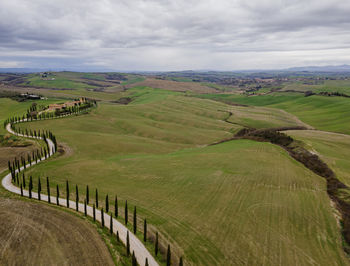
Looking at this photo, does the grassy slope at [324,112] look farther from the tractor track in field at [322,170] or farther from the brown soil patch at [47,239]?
the brown soil patch at [47,239]

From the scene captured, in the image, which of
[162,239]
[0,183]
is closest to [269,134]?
[162,239]

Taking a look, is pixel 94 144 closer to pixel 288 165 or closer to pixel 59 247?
pixel 59 247

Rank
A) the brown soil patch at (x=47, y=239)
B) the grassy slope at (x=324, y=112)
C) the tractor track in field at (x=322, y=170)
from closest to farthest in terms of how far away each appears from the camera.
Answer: the brown soil patch at (x=47, y=239)
the tractor track in field at (x=322, y=170)
the grassy slope at (x=324, y=112)

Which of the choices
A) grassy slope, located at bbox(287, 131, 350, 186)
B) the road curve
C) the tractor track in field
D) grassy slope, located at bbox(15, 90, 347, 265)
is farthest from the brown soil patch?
grassy slope, located at bbox(287, 131, 350, 186)

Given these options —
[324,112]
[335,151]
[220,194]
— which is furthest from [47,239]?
[324,112]

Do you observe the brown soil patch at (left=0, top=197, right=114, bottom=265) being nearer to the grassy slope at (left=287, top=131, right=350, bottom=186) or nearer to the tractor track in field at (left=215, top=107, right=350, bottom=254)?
the tractor track in field at (left=215, top=107, right=350, bottom=254)

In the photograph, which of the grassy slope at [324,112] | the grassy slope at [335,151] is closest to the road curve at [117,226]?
the grassy slope at [335,151]

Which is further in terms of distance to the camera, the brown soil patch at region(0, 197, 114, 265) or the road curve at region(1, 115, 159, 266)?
the road curve at region(1, 115, 159, 266)

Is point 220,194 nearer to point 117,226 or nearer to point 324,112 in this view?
point 117,226
